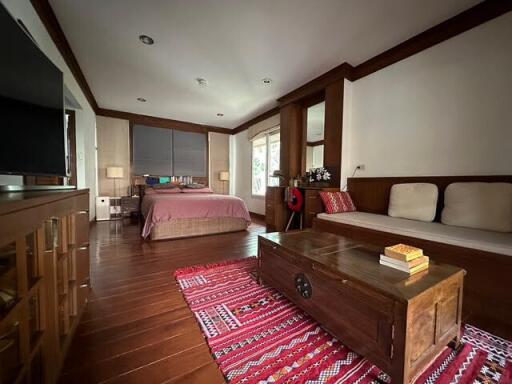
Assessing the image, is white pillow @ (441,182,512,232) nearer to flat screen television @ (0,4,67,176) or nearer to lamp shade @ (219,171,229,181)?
flat screen television @ (0,4,67,176)

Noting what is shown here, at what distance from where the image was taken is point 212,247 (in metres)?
2.87

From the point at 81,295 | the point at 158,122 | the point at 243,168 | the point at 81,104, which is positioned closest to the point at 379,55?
the point at 81,295

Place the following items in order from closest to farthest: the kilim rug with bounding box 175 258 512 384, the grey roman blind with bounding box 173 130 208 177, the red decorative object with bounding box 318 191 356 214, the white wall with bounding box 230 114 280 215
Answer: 1. the kilim rug with bounding box 175 258 512 384
2. the red decorative object with bounding box 318 191 356 214
3. the white wall with bounding box 230 114 280 215
4. the grey roman blind with bounding box 173 130 208 177

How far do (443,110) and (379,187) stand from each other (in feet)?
3.50

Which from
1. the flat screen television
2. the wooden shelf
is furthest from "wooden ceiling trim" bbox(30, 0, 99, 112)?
the wooden shelf

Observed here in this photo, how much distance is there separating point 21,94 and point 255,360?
5.82 feet

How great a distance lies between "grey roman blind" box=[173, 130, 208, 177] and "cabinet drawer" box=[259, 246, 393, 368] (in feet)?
16.4

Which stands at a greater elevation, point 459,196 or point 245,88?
point 245,88

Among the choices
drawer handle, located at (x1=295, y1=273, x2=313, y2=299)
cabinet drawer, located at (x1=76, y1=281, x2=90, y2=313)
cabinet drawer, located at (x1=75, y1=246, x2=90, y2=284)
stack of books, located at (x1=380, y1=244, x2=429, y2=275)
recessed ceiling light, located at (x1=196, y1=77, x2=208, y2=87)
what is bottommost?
cabinet drawer, located at (x1=76, y1=281, x2=90, y2=313)

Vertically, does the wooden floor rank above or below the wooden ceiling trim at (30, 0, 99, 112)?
below

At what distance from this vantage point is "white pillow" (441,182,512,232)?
5.80 feet

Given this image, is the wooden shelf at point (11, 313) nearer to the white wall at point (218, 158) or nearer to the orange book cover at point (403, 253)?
the orange book cover at point (403, 253)

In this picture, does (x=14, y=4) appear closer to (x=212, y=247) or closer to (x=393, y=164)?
(x=212, y=247)

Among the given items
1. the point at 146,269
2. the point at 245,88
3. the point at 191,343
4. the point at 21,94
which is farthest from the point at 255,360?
Answer: the point at 245,88
